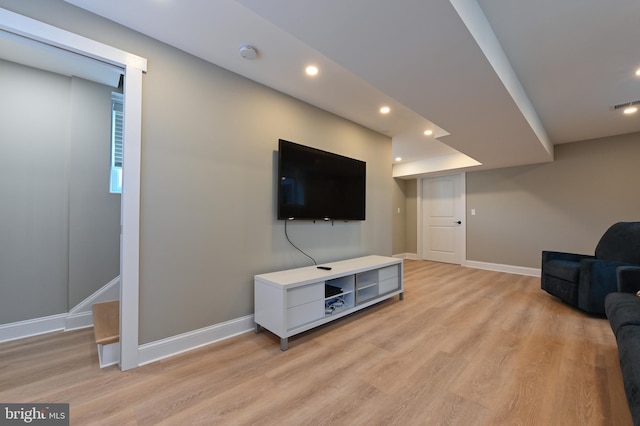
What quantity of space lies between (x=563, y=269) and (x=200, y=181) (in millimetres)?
3996

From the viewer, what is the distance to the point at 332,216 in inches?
113

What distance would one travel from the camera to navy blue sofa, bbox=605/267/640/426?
96cm

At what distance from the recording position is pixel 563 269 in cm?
289

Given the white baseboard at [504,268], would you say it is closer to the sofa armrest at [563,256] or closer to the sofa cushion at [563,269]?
the sofa armrest at [563,256]

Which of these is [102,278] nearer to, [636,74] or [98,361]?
[98,361]

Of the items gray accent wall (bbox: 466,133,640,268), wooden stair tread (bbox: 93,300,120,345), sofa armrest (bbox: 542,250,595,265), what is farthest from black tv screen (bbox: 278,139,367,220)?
gray accent wall (bbox: 466,133,640,268)

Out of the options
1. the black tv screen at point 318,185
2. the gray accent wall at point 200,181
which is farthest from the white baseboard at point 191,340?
the black tv screen at point 318,185

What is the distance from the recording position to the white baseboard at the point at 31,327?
201 centimetres

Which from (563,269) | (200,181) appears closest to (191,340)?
(200,181)

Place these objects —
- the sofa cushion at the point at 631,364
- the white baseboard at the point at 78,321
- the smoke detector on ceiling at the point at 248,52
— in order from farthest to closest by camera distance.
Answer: the white baseboard at the point at 78,321, the smoke detector on ceiling at the point at 248,52, the sofa cushion at the point at 631,364

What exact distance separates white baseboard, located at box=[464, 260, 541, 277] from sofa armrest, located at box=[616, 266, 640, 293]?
2.50 m

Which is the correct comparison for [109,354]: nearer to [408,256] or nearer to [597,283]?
[597,283]

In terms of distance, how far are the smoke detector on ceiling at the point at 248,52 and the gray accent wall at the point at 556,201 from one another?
485 centimetres

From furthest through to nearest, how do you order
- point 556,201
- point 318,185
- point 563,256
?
point 556,201 → point 563,256 → point 318,185
